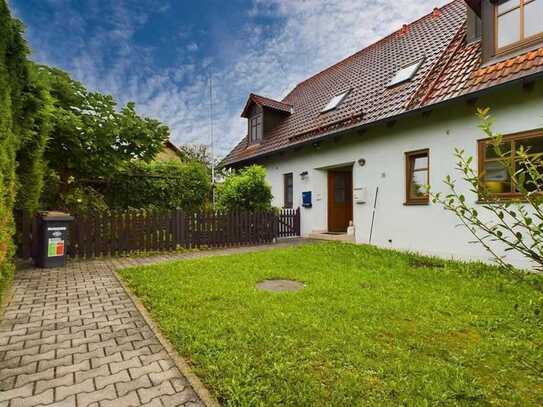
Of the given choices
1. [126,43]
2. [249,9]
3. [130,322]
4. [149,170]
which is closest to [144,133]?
[149,170]

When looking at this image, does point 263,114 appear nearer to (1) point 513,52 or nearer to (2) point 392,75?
(2) point 392,75

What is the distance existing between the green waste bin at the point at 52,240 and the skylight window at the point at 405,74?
30.5 feet

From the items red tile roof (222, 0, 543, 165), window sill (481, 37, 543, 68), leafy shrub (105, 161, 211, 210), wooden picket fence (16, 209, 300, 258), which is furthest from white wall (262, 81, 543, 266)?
leafy shrub (105, 161, 211, 210)

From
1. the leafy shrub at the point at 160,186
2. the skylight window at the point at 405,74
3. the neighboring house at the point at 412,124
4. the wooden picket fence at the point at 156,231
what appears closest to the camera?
the neighboring house at the point at 412,124

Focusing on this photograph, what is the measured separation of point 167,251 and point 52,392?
621 cm

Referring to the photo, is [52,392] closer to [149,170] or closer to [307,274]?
[307,274]

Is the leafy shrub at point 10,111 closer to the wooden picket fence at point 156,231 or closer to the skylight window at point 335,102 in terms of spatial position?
the wooden picket fence at point 156,231

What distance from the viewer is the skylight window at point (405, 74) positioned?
8.56m

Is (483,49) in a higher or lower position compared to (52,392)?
higher

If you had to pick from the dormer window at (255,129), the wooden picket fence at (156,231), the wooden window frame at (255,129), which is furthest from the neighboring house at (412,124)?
the wooden picket fence at (156,231)

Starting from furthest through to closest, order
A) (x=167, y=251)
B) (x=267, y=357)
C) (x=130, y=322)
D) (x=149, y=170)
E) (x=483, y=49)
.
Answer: (x=149, y=170), (x=167, y=251), (x=483, y=49), (x=130, y=322), (x=267, y=357)

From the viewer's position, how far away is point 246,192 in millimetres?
10164

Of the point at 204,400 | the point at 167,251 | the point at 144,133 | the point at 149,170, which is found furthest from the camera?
the point at 149,170

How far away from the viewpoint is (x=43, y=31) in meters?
8.65
